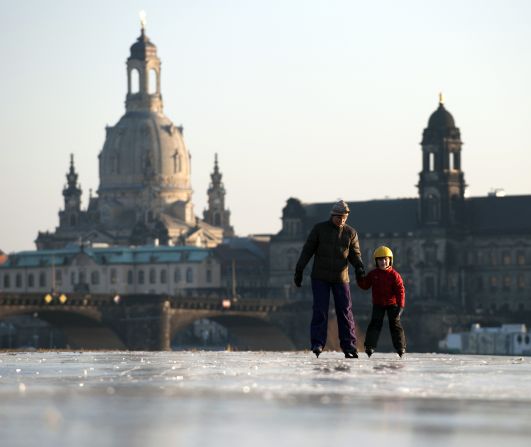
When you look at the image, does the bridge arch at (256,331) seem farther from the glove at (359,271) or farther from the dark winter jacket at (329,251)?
the dark winter jacket at (329,251)

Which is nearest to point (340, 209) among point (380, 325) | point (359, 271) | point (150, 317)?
point (359, 271)

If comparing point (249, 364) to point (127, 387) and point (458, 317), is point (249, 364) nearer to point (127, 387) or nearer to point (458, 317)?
point (127, 387)

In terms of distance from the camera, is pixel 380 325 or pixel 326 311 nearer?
pixel 326 311

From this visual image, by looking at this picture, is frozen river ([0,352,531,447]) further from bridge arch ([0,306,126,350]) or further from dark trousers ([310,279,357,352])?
bridge arch ([0,306,126,350])

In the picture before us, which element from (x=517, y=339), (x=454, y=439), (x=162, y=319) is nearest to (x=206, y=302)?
(x=162, y=319)

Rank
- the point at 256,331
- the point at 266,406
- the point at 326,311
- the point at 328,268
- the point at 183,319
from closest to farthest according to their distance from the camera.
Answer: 1. the point at 266,406
2. the point at 328,268
3. the point at 326,311
4. the point at 183,319
5. the point at 256,331

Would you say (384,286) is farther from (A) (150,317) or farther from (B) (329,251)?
(A) (150,317)

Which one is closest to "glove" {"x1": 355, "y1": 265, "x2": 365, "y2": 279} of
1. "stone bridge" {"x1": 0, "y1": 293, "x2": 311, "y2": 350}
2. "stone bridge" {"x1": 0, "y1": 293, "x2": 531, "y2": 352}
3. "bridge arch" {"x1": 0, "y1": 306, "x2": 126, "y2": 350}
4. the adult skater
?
the adult skater

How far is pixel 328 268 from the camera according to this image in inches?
990

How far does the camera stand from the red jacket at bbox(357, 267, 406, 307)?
25.1 metres

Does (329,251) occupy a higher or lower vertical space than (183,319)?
lower

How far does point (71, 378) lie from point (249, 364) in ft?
14.0

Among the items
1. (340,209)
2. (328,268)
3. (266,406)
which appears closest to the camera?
(266,406)

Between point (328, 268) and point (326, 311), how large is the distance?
0.58 metres
